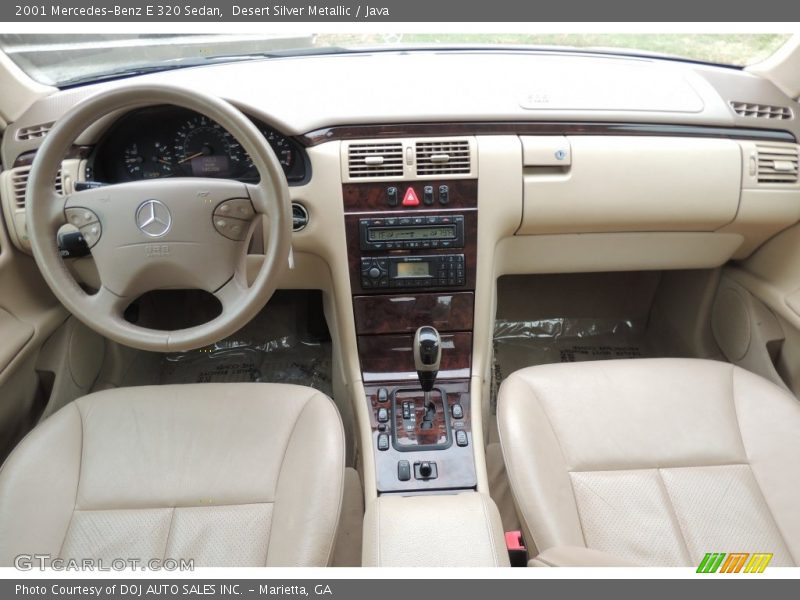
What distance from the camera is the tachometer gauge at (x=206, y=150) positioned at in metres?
1.50

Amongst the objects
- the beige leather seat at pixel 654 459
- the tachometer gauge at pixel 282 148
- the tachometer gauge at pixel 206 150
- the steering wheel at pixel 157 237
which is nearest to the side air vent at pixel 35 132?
the tachometer gauge at pixel 206 150

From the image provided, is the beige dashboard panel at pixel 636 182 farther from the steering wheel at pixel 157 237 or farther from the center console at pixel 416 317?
the steering wheel at pixel 157 237

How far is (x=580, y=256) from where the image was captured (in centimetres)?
175

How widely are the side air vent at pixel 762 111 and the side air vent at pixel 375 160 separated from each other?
1002mm

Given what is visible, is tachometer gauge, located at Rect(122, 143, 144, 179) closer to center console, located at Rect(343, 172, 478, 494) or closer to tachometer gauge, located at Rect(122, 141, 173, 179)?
tachometer gauge, located at Rect(122, 141, 173, 179)

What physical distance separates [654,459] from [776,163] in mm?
969

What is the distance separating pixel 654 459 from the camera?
124cm

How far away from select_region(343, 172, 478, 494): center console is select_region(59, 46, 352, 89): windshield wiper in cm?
50

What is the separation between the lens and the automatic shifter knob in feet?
4.48

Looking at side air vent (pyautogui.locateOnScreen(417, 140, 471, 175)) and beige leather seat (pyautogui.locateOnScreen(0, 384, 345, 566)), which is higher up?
side air vent (pyautogui.locateOnScreen(417, 140, 471, 175))

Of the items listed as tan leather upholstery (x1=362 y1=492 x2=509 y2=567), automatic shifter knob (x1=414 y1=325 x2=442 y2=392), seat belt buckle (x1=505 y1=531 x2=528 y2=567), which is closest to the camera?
tan leather upholstery (x1=362 y1=492 x2=509 y2=567)

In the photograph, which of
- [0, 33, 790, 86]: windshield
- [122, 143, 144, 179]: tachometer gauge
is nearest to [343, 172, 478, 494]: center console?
[0, 33, 790, 86]: windshield

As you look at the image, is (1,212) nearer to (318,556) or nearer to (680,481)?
(318,556)

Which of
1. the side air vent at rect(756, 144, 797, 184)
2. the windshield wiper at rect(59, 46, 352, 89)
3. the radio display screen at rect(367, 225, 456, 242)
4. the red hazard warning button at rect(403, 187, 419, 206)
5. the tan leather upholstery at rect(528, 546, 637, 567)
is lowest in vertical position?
the tan leather upholstery at rect(528, 546, 637, 567)
